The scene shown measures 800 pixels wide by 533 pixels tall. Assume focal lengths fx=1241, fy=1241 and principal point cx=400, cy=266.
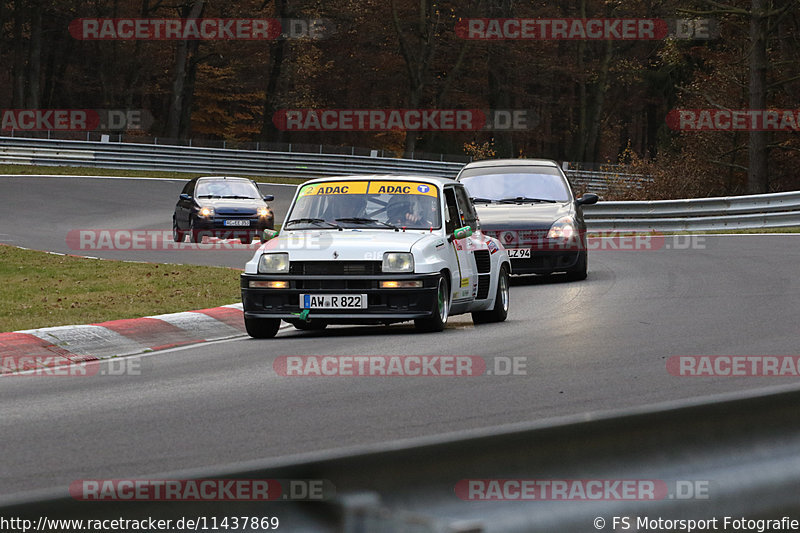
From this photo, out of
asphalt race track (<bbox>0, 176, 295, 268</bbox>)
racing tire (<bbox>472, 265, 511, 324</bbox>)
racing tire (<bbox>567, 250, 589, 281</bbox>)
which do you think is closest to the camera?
racing tire (<bbox>472, 265, 511, 324</bbox>)

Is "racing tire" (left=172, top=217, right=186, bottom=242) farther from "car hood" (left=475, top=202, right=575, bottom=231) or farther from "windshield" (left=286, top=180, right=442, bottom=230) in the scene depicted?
"windshield" (left=286, top=180, right=442, bottom=230)

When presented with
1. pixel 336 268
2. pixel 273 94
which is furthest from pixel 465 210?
pixel 273 94

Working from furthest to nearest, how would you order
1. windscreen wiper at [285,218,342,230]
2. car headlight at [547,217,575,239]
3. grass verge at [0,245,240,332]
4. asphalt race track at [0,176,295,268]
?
1. asphalt race track at [0,176,295,268]
2. car headlight at [547,217,575,239]
3. grass verge at [0,245,240,332]
4. windscreen wiper at [285,218,342,230]

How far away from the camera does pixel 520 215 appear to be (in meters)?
17.4

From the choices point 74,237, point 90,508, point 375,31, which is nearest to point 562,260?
point 74,237

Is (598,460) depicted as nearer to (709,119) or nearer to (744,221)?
(744,221)

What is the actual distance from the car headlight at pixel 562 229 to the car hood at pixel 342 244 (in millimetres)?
5207

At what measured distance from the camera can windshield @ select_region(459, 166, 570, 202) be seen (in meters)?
18.1

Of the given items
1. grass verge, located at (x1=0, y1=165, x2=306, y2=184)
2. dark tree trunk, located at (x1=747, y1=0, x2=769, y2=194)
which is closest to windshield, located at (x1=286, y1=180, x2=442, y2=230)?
dark tree trunk, located at (x1=747, y1=0, x2=769, y2=194)

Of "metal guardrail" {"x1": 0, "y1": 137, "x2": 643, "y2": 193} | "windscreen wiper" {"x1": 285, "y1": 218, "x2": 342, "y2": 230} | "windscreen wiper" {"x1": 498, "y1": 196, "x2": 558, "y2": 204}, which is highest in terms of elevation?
"metal guardrail" {"x1": 0, "y1": 137, "x2": 643, "y2": 193}

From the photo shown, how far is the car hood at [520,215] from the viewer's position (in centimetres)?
1720

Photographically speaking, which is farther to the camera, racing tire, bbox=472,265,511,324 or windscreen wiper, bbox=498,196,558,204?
windscreen wiper, bbox=498,196,558,204

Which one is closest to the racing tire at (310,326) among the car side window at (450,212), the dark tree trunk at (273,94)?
the car side window at (450,212)

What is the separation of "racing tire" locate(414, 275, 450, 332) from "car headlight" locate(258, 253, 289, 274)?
4.48ft
